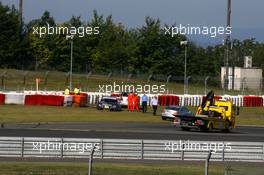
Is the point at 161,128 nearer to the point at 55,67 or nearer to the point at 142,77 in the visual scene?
the point at 142,77

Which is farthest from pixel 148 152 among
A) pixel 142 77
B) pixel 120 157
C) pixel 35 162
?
pixel 142 77

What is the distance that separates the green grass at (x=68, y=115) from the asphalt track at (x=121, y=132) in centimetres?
293

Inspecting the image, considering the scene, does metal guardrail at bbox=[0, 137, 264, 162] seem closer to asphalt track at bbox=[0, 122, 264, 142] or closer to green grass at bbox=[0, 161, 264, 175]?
green grass at bbox=[0, 161, 264, 175]

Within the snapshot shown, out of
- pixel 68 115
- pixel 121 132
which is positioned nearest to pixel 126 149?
pixel 121 132

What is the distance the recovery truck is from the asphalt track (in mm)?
420

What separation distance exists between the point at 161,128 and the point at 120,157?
51.8 ft

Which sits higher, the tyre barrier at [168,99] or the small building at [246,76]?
the small building at [246,76]

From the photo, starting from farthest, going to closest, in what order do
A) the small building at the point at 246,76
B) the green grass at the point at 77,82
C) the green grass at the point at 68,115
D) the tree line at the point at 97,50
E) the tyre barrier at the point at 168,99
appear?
the tree line at the point at 97,50, the small building at the point at 246,76, the green grass at the point at 77,82, the tyre barrier at the point at 168,99, the green grass at the point at 68,115

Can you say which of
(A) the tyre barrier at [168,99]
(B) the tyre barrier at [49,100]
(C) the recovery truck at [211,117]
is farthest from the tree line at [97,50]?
(C) the recovery truck at [211,117]

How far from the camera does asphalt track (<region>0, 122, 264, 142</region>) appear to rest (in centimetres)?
3353

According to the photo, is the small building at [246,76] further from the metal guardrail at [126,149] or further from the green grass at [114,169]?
the green grass at [114,169]

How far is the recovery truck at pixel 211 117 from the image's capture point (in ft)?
128

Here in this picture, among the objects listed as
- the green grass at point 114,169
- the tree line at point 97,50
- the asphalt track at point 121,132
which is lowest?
the green grass at point 114,169

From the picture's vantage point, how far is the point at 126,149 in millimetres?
25000
